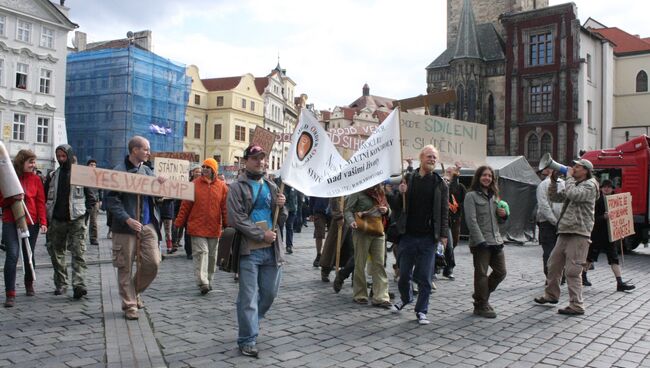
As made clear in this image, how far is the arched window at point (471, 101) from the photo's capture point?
161ft

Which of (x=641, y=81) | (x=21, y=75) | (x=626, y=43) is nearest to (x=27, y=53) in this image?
(x=21, y=75)

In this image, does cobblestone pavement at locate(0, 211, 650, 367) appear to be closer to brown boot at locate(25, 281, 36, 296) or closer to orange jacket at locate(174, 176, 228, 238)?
brown boot at locate(25, 281, 36, 296)

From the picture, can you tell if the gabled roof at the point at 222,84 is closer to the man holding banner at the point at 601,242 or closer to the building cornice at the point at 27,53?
the building cornice at the point at 27,53

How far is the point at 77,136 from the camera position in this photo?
42.1 metres

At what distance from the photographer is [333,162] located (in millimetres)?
6875

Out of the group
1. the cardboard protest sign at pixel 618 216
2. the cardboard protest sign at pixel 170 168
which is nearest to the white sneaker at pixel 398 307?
the cardboard protest sign at pixel 618 216

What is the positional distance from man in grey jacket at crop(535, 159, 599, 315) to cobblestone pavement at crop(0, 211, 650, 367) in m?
0.36

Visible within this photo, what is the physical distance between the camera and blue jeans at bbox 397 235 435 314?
631 cm

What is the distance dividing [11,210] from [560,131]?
148 feet

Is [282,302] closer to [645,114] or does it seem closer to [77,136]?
[77,136]

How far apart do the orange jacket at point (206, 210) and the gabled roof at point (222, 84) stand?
2316 inches

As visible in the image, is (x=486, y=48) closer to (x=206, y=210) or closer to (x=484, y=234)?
(x=206, y=210)

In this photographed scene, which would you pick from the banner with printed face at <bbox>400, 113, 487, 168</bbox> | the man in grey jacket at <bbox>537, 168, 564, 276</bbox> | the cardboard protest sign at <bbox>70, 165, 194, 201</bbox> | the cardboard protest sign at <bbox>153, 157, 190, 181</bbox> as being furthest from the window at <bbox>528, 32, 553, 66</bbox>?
the cardboard protest sign at <bbox>70, 165, 194, 201</bbox>

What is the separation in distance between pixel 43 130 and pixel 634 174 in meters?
37.0
